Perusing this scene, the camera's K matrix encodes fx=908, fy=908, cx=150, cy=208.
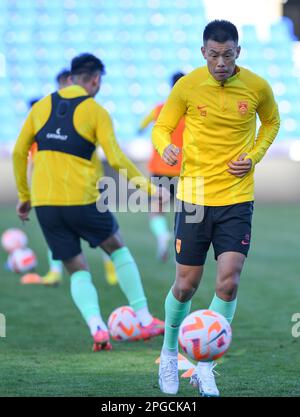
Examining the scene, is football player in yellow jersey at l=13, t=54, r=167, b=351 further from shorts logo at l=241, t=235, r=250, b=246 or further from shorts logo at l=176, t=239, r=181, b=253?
shorts logo at l=241, t=235, r=250, b=246

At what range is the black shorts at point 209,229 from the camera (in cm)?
474

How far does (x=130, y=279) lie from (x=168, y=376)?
1.80 metres

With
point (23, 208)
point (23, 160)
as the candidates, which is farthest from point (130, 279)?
point (23, 160)

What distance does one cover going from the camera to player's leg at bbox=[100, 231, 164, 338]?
21.0ft

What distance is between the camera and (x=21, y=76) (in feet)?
70.3

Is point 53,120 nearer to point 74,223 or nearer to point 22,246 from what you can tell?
point 74,223

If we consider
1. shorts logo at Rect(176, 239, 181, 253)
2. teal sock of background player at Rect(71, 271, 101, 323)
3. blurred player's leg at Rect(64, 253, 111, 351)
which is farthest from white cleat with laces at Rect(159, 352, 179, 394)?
teal sock of background player at Rect(71, 271, 101, 323)

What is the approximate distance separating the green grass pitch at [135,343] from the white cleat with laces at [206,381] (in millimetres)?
100

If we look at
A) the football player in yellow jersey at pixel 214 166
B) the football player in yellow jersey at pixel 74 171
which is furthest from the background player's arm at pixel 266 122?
the football player in yellow jersey at pixel 74 171

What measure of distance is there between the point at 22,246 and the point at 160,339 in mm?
4265

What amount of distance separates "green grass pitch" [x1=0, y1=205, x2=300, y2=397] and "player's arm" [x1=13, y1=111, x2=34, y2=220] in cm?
95

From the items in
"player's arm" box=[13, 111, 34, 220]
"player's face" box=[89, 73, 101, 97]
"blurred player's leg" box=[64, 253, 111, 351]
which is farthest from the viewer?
"player's face" box=[89, 73, 101, 97]

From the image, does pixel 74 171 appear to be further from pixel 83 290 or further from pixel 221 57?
pixel 221 57

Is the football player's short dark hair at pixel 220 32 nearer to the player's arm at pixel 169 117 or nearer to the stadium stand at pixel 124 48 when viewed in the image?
the player's arm at pixel 169 117
